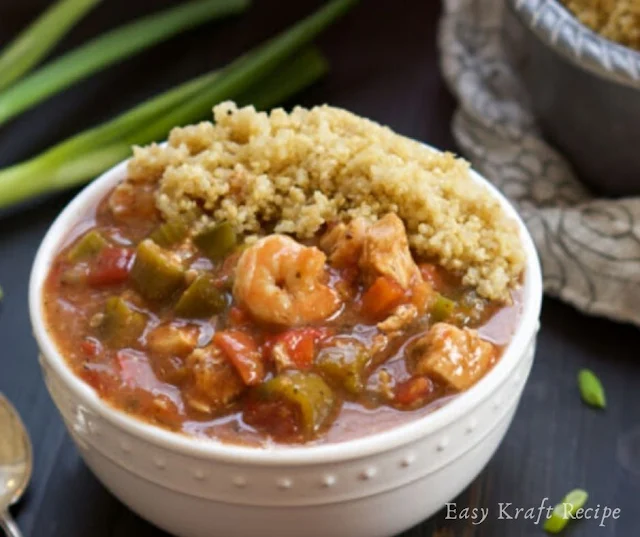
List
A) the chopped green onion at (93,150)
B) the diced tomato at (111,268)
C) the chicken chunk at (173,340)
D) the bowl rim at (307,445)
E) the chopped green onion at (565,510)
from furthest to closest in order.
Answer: the chopped green onion at (93,150), the chopped green onion at (565,510), the diced tomato at (111,268), the chicken chunk at (173,340), the bowl rim at (307,445)

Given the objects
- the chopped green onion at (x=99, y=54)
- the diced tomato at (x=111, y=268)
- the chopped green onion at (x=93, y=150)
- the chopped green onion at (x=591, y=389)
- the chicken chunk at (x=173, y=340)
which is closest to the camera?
the chicken chunk at (x=173, y=340)

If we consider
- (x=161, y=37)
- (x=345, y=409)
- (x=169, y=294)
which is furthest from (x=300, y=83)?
(x=345, y=409)

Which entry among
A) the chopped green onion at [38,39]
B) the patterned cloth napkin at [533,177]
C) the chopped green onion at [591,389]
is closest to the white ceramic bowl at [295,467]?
the chopped green onion at [591,389]

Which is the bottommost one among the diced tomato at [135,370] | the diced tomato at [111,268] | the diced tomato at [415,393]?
the diced tomato at [415,393]

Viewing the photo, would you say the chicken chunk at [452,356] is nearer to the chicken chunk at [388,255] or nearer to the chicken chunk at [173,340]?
the chicken chunk at [388,255]

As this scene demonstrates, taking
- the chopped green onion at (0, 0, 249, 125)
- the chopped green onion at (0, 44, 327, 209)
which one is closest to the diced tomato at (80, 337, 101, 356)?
the chopped green onion at (0, 44, 327, 209)

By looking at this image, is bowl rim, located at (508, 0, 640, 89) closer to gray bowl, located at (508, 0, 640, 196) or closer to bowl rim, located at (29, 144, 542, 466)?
gray bowl, located at (508, 0, 640, 196)
